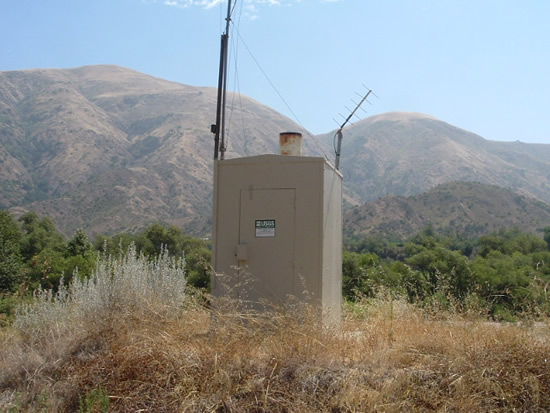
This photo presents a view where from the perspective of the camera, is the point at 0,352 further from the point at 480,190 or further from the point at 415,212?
the point at 480,190

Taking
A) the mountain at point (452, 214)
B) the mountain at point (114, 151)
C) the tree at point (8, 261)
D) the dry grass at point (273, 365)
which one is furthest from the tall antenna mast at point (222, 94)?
the mountain at point (114, 151)

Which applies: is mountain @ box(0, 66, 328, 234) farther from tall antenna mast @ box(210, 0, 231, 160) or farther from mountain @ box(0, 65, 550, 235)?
tall antenna mast @ box(210, 0, 231, 160)

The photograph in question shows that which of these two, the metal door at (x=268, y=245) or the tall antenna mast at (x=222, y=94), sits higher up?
the tall antenna mast at (x=222, y=94)

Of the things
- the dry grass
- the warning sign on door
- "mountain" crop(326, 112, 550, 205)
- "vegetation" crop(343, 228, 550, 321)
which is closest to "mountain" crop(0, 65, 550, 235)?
"mountain" crop(326, 112, 550, 205)

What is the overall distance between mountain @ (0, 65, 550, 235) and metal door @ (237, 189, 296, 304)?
42.5 metres

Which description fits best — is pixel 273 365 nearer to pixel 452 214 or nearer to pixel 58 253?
pixel 58 253

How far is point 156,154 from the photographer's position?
346ft

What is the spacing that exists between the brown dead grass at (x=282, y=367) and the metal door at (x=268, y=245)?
514 millimetres

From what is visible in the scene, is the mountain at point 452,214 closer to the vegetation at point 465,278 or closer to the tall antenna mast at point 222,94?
the vegetation at point 465,278

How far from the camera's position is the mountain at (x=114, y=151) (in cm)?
7488

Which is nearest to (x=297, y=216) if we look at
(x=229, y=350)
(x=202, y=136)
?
(x=229, y=350)

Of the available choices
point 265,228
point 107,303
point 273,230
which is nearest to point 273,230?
point 273,230

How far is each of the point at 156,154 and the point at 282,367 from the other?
10359cm

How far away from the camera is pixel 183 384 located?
483cm
